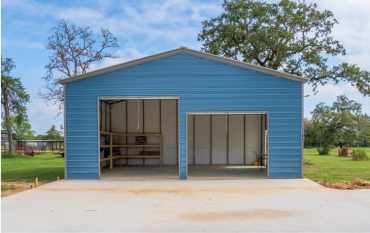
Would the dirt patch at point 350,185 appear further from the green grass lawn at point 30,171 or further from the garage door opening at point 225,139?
the green grass lawn at point 30,171

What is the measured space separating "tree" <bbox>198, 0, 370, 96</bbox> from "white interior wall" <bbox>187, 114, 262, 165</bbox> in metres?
4.12

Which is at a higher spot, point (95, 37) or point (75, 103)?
point (95, 37)

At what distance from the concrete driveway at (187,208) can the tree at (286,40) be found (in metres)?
10.3

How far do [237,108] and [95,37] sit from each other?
1712 centimetres

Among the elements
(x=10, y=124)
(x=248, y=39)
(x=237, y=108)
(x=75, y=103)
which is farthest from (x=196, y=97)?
(x=10, y=124)

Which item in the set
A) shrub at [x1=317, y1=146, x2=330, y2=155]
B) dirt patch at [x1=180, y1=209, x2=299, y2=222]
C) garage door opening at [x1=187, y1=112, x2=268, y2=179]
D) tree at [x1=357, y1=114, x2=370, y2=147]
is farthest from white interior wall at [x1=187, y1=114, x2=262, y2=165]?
tree at [x1=357, y1=114, x2=370, y2=147]

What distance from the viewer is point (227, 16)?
2119cm

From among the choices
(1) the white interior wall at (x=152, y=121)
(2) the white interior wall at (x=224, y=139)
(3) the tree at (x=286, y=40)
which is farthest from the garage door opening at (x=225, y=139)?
(3) the tree at (x=286, y=40)

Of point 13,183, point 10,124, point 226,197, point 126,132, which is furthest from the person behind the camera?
point 10,124

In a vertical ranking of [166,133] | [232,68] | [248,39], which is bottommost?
[166,133]

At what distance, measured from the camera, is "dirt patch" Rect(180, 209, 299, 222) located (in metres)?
7.16

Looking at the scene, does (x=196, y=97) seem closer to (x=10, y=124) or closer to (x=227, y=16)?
(x=227, y=16)

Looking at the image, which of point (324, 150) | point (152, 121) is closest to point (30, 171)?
point (152, 121)

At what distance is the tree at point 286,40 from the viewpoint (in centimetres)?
2042
